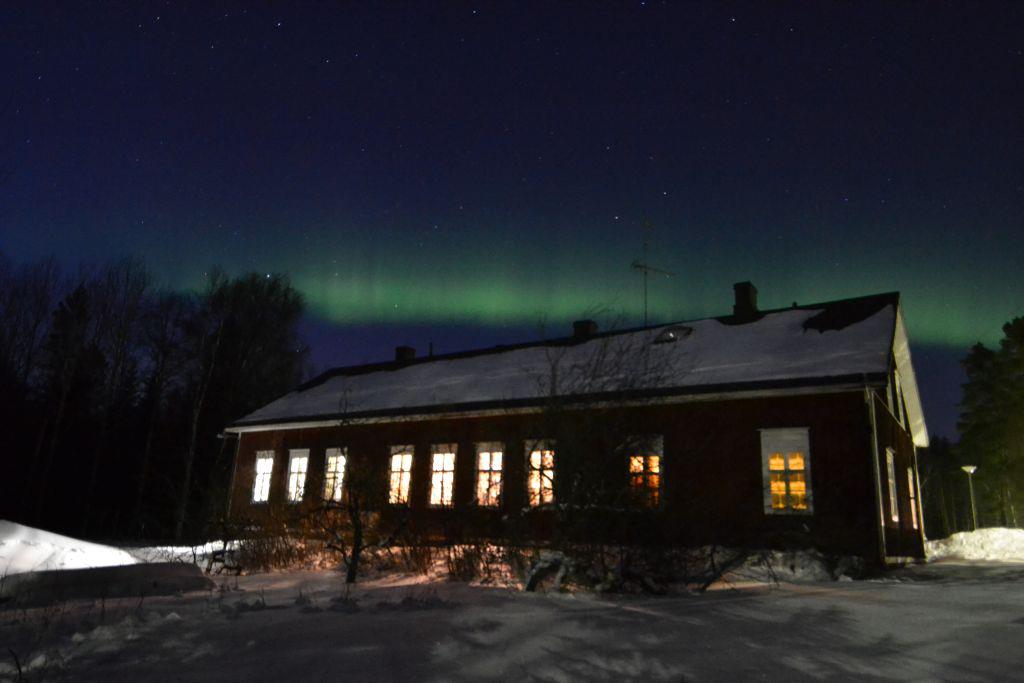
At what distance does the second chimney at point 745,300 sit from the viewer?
61.2 feet

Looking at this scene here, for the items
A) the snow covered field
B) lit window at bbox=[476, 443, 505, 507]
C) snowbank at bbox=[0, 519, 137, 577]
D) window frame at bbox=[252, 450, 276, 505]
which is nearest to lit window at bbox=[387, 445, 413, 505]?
lit window at bbox=[476, 443, 505, 507]

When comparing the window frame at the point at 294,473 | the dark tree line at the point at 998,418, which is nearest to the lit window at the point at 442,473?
the window frame at the point at 294,473

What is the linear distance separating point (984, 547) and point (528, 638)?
19943mm

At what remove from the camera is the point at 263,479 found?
73.5ft

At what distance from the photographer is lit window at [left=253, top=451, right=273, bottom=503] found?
870 inches

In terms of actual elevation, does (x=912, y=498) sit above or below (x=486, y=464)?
below

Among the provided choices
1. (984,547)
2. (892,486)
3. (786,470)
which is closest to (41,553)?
(786,470)

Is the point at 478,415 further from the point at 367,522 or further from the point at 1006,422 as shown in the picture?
the point at 1006,422

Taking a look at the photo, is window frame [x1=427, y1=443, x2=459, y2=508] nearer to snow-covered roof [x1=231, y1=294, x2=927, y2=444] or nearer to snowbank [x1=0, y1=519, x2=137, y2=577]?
snow-covered roof [x1=231, y1=294, x2=927, y2=444]

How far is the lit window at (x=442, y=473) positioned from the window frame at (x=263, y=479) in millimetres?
6526

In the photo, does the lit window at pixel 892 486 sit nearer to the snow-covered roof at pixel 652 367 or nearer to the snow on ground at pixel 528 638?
the snow-covered roof at pixel 652 367

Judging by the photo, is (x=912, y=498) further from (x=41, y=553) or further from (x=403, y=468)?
(x=41, y=553)

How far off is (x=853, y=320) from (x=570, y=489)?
983 centimetres

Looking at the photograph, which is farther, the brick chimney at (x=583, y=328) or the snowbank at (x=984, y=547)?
the brick chimney at (x=583, y=328)
